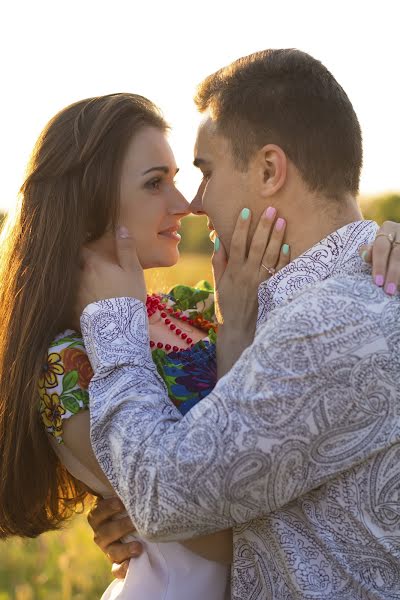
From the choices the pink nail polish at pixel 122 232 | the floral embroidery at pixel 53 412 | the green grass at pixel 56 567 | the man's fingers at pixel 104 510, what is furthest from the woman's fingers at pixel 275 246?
the green grass at pixel 56 567

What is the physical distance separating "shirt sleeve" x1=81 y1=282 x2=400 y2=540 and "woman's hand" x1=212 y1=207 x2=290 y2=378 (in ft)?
1.80

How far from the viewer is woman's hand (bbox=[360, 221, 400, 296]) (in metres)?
2.76

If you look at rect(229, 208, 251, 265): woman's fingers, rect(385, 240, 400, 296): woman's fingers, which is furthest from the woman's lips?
rect(385, 240, 400, 296): woman's fingers

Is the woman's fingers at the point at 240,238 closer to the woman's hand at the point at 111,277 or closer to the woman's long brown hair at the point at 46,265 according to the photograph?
the woman's hand at the point at 111,277

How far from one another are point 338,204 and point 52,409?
1.30 meters

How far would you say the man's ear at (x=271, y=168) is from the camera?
3.13m

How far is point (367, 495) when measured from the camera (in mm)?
2730

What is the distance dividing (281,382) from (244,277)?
814 millimetres

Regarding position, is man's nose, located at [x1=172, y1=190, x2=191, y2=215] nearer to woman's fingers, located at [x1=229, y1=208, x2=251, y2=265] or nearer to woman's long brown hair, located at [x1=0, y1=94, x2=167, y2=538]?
woman's long brown hair, located at [x1=0, y1=94, x2=167, y2=538]

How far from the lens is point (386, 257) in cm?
282

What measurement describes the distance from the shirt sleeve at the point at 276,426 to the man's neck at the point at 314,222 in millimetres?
456

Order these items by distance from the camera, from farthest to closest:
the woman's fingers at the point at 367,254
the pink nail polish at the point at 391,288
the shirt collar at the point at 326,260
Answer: the shirt collar at the point at 326,260
the woman's fingers at the point at 367,254
the pink nail polish at the point at 391,288

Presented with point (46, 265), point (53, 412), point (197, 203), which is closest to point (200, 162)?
point (197, 203)

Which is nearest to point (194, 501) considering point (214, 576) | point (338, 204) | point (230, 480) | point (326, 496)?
point (230, 480)
